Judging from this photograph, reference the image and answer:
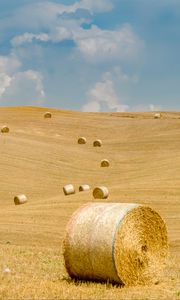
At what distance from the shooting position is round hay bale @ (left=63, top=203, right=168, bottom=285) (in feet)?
40.7

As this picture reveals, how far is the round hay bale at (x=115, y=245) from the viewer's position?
12.4 metres

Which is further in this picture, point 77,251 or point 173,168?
point 173,168

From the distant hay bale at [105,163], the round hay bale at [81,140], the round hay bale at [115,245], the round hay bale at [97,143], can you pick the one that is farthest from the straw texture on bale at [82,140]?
the round hay bale at [115,245]

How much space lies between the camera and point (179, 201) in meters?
30.4

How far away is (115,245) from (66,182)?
31.2 m

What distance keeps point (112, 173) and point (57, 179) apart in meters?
3.99

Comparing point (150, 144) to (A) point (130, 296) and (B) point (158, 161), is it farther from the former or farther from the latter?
(A) point (130, 296)

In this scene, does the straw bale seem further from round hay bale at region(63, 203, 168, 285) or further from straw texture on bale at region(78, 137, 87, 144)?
round hay bale at region(63, 203, 168, 285)

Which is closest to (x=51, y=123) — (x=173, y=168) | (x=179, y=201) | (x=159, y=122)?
(x=159, y=122)

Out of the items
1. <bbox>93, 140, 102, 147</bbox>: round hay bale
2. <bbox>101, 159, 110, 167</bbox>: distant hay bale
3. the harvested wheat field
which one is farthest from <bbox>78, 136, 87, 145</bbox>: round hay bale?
<bbox>101, 159, 110, 167</bbox>: distant hay bale

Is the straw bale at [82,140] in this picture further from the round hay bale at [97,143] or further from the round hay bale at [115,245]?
the round hay bale at [115,245]

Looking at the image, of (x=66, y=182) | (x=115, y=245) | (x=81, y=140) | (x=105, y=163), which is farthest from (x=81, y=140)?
(x=115, y=245)

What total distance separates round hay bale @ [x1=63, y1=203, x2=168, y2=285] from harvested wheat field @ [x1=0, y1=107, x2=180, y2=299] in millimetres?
240

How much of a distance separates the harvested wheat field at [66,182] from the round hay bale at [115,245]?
9.5 inches
